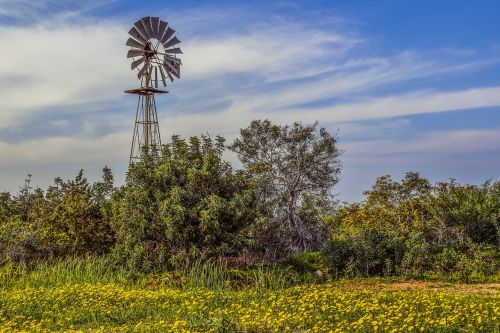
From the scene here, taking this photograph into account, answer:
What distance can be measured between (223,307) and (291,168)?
1180cm

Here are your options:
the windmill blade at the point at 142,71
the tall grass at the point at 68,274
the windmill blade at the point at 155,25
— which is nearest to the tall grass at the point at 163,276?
the tall grass at the point at 68,274

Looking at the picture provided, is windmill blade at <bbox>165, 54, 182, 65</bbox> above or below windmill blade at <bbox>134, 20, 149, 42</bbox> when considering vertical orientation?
below

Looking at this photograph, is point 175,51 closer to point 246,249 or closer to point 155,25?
point 155,25

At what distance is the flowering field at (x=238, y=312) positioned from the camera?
8602 mm

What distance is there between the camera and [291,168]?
2198cm

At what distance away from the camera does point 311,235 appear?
21.2m

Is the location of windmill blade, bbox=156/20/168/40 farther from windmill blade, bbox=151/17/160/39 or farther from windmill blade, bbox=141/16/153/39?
windmill blade, bbox=141/16/153/39

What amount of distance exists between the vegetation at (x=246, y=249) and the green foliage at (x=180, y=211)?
39 mm

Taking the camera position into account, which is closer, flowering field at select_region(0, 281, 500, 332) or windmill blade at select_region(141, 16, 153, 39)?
flowering field at select_region(0, 281, 500, 332)

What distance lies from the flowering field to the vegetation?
0.13 ft

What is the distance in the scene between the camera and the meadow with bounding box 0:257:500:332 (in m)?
8.69

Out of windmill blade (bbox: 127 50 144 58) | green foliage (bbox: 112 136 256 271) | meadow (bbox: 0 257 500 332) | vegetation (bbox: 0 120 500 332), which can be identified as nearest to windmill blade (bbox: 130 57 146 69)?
windmill blade (bbox: 127 50 144 58)

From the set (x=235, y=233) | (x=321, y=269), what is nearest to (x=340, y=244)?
(x=321, y=269)

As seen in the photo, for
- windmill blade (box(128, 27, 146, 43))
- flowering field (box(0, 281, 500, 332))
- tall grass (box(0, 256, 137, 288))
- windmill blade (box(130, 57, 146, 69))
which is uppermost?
windmill blade (box(128, 27, 146, 43))
